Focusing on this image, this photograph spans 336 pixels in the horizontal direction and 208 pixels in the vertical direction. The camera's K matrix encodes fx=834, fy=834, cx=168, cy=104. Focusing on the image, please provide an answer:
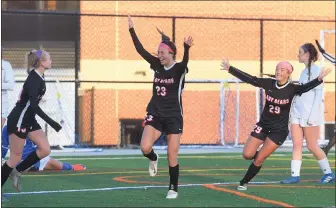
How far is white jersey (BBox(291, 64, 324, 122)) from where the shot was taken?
1234 centimetres

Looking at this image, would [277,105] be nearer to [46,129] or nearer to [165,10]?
[46,129]

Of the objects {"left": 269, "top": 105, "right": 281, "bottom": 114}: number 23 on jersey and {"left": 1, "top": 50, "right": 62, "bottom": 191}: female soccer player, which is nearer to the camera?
{"left": 1, "top": 50, "right": 62, "bottom": 191}: female soccer player

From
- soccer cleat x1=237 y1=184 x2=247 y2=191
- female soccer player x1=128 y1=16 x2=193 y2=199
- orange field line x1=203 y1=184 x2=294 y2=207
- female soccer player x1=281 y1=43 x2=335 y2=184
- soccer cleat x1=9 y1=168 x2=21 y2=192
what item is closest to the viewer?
orange field line x1=203 y1=184 x2=294 y2=207

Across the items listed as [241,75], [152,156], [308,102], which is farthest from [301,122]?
[152,156]

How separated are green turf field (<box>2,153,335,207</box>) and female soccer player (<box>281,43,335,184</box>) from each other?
27cm

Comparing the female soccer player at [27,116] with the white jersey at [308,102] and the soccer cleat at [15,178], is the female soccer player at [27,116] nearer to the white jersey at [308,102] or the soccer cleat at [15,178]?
the soccer cleat at [15,178]

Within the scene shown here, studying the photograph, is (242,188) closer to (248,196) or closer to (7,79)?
(248,196)

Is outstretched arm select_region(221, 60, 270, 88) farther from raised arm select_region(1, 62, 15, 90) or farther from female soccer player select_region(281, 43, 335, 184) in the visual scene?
raised arm select_region(1, 62, 15, 90)

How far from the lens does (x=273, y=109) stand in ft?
37.3

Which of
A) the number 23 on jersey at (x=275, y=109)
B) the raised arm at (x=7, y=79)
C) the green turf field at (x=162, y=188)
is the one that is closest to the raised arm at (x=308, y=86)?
the number 23 on jersey at (x=275, y=109)

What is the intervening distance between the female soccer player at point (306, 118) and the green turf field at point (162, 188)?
0.27m

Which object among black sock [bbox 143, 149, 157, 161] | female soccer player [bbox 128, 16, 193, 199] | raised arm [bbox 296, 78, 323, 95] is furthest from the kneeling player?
raised arm [bbox 296, 78, 323, 95]

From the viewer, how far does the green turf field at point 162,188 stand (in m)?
9.94

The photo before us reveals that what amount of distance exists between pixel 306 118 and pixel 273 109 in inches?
46.9
